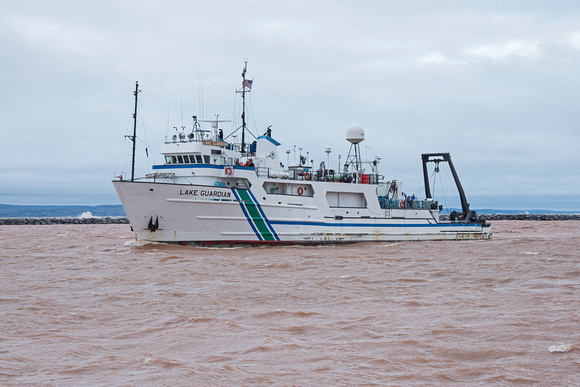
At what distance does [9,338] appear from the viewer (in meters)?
9.50

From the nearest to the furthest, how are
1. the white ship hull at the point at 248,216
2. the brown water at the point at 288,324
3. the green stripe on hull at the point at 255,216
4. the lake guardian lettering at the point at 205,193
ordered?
the brown water at the point at 288,324, the white ship hull at the point at 248,216, the lake guardian lettering at the point at 205,193, the green stripe on hull at the point at 255,216

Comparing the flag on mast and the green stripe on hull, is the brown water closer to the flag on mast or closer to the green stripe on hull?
the green stripe on hull

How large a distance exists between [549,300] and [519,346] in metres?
4.60

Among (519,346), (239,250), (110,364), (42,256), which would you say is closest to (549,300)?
(519,346)

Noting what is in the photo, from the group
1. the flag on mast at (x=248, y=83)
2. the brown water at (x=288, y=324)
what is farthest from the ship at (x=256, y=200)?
the brown water at (x=288, y=324)

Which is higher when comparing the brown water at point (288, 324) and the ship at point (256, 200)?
the ship at point (256, 200)

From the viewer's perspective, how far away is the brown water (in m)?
7.62

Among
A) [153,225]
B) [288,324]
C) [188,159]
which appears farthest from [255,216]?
[288,324]

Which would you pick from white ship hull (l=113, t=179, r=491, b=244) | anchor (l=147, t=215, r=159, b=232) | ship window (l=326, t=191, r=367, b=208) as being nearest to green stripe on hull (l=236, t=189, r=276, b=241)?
white ship hull (l=113, t=179, r=491, b=244)

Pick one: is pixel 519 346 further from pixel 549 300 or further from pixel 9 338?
pixel 9 338

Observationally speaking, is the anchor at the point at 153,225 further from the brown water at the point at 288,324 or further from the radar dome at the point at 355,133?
the radar dome at the point at 355,133

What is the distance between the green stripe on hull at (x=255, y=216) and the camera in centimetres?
2673

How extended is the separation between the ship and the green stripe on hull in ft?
0.16

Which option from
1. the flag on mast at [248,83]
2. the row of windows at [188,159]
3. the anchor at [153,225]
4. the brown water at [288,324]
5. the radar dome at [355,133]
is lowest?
the brown water at [288,324]
